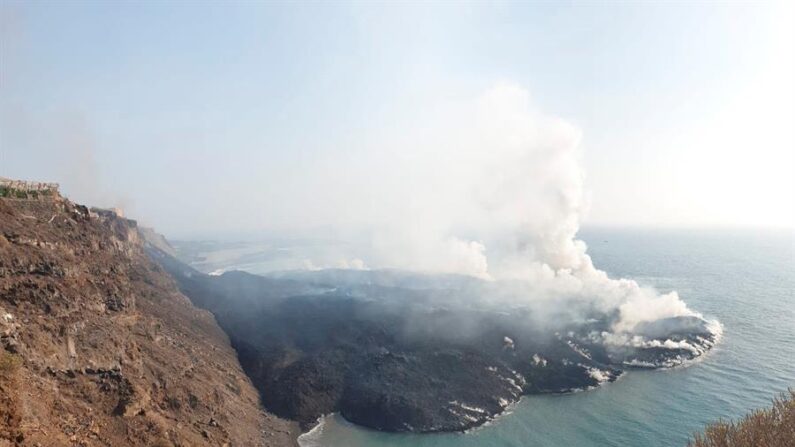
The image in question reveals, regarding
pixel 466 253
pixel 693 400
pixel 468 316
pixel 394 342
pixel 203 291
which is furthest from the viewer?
pixel 466 253

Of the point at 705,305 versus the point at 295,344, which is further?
the point at 705,305

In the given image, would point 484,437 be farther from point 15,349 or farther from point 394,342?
point 15,349

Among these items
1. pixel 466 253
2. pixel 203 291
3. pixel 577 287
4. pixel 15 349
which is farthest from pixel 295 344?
pixel 466 253

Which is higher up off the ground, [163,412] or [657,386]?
[163,412]

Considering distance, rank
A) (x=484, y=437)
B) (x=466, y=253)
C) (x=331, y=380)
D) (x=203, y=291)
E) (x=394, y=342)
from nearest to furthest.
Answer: (x=484, y=437) < (x=331, y=380) < (x=394, y=342) < (x=203, y=291) < (x=466, y=253)

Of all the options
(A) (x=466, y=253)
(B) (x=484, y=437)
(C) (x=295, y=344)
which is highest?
(A) (x=466, y=253)

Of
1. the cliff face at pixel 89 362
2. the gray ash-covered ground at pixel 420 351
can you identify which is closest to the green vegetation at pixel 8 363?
the cliff face at pixel 89 362

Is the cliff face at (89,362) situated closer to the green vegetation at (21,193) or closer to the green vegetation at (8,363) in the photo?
the green vegetation at (8,363)
